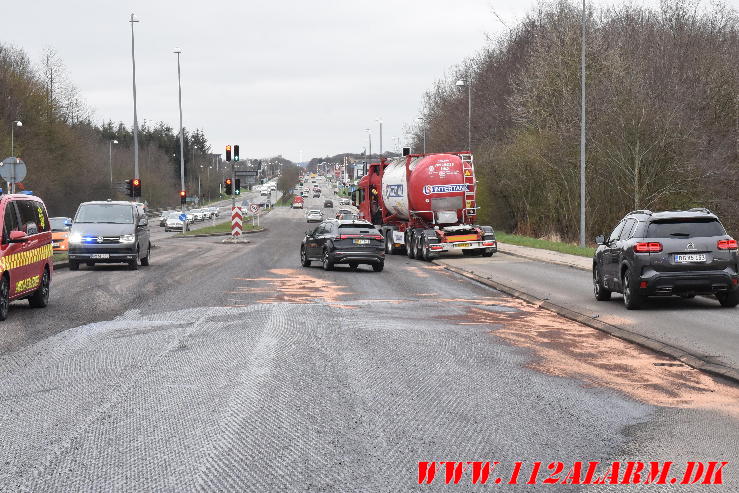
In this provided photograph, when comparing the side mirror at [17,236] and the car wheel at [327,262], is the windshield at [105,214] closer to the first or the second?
the car wheel at [327,262]

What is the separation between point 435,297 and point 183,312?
558cm

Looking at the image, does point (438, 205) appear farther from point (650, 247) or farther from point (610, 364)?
point (610, 364)

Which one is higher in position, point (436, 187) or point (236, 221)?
point (436, 187)

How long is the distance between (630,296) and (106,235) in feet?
54.5

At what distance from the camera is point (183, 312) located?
642 inches

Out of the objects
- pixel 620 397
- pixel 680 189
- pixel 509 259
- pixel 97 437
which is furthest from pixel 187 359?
pixel 680 189

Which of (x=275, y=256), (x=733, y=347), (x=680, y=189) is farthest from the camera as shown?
(x=680, y=189)

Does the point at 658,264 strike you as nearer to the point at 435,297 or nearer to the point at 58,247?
the point at 435,297

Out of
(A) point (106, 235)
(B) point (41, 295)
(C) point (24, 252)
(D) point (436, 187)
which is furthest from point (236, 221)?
(C) point (24, 252)

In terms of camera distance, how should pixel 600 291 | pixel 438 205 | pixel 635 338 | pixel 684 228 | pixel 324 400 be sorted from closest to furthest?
1. pixel 324 400
2. pixel 635 338
3. pixel 684 228
4. pixel 600 291
5. pixel 438 205

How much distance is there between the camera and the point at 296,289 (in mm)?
21422

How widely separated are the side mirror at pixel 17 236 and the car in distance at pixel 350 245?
13.6 m

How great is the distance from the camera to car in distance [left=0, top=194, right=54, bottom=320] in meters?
15.0

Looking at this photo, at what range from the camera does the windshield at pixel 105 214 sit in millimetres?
28859
